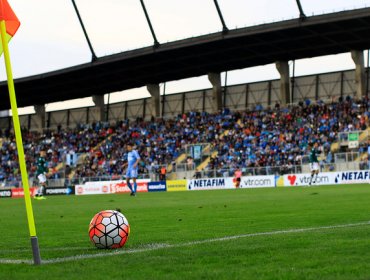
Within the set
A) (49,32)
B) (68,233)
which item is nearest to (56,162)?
(49,32)

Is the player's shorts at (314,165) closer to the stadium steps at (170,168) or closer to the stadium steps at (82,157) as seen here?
the stadium steps at (170,168)

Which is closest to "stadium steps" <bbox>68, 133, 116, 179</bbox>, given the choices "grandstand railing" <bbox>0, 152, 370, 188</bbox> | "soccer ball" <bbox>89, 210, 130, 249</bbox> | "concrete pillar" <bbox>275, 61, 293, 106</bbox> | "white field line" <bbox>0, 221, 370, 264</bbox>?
"grandstand railing" <bbox>0, 152, 370, 188</bbox>

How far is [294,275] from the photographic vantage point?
5.96 metres

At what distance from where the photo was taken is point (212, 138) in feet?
176

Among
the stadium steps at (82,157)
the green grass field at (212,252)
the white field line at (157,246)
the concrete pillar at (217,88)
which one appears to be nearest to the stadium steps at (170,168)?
the concrete pillar at (217,88)

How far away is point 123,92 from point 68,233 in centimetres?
5903

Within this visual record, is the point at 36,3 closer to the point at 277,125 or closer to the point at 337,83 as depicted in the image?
the point at 277,125

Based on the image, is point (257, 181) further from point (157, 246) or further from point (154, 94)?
point (157, 246)

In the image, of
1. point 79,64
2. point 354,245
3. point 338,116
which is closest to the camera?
point 354,245

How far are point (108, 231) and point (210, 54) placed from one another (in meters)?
44.2

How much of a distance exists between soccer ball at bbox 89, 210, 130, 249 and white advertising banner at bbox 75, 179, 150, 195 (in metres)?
38.2

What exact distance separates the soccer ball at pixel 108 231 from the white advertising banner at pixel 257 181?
34.0 metres

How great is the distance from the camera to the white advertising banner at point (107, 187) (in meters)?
47.2

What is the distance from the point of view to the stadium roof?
44844 millimetres
